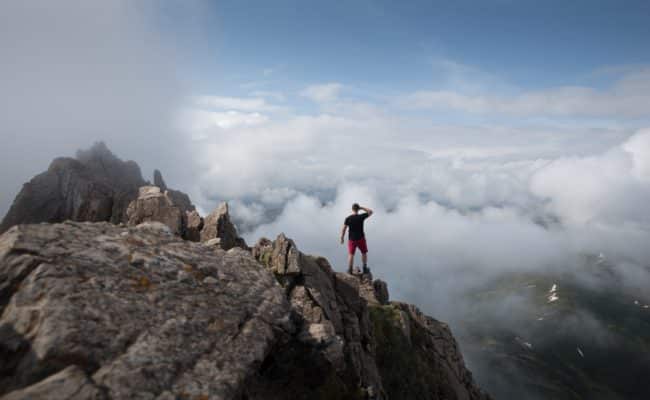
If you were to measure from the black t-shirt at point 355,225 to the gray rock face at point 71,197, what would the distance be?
149 feet

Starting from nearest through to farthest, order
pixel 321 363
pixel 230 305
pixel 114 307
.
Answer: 1. pixel 114 307
2. pixel 230 305
3. pixel 321 363

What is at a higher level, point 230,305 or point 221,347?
point 230,305

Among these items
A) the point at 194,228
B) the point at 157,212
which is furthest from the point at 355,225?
the point at 157,212

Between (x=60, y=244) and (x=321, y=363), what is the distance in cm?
1006

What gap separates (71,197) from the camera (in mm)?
83688

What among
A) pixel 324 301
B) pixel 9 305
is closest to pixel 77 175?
pixel 324 301

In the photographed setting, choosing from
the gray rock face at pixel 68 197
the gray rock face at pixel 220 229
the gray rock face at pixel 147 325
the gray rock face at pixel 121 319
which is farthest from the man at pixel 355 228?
the gray rock face at pixel 68 197

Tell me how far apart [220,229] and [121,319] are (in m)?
25.2

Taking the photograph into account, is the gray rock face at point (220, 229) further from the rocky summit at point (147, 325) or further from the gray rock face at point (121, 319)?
the gray rock face at point (121, 319)

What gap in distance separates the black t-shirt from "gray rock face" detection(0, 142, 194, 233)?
149ft

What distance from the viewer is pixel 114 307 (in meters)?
9.95

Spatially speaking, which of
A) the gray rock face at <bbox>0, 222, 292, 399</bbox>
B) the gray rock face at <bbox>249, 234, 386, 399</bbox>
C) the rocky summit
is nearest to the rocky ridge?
the gray rock face at <bbox>249, 234, 386, 399</bbox>

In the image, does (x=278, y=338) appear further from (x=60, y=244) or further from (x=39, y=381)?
(x=60, y=244)

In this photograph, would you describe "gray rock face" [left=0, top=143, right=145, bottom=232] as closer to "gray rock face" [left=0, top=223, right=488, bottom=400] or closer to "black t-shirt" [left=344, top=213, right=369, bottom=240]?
"black t-shirt" [left=344, top=213, right=369, bottom=240]
